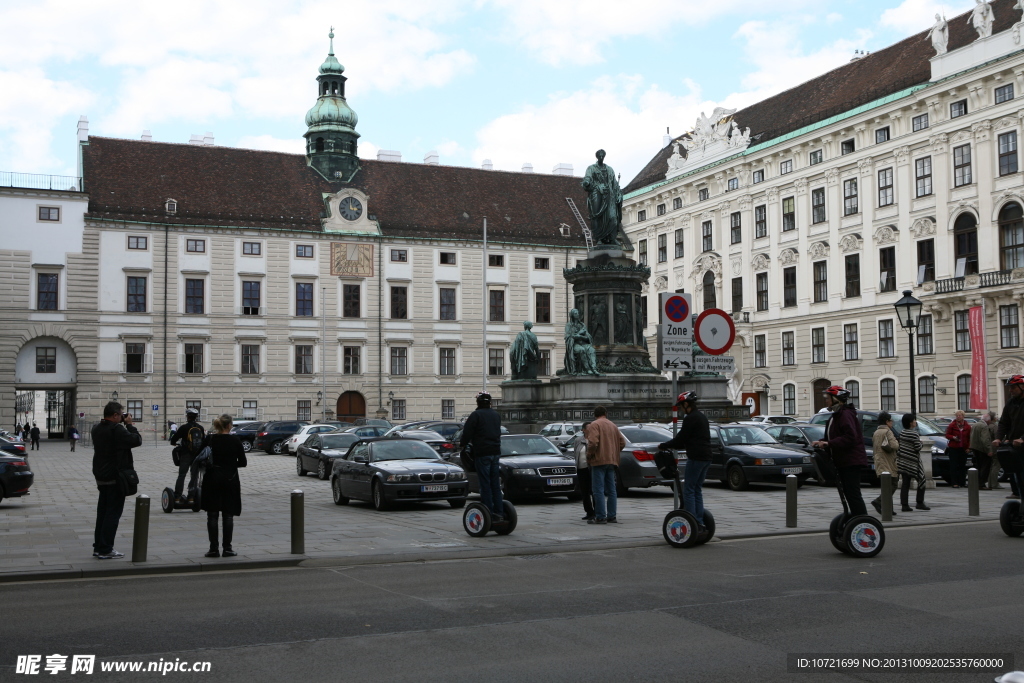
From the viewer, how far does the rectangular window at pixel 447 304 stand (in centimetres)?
7244

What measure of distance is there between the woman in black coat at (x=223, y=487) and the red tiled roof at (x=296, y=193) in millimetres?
56069

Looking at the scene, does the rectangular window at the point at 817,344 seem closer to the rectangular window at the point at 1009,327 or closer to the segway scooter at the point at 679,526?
the rectangular window at the point at 1009,327

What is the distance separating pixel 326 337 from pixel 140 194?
47.6ft

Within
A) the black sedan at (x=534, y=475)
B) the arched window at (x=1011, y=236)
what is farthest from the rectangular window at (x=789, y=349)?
the black sedan at (x=534, y=475)

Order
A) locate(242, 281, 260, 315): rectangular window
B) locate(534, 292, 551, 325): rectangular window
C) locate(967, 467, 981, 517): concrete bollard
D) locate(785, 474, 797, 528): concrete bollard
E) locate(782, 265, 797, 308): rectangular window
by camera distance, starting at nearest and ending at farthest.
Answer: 1. locate(785, 474, 797, 528): concrete bollard
2. locate(967, 467, 981, 517): concrete bollard
3. locate(782, 265, 797, 308): rectangular window
4. locate(242, 281, 260, 315): rectangular window
5. locate(534, 292, 551, 325): rectangular window

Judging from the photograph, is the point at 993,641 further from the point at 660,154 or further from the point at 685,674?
the point at 660,154

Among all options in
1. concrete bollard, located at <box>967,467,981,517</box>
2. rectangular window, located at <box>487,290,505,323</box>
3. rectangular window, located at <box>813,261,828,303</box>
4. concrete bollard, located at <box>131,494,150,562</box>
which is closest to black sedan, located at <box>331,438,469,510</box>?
concrete bollard, located at <box>131,494,150,562</box>

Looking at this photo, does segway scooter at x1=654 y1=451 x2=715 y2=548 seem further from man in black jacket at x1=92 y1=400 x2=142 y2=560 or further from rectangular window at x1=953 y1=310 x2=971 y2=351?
rectangular window at x1=953 y1=310 x2=971 y2=351

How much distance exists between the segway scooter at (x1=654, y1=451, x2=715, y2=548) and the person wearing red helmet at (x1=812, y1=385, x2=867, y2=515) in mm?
1841

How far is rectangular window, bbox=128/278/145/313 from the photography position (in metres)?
65.1

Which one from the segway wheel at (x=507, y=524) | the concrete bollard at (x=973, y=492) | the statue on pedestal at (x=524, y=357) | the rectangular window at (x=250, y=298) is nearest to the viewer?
the segway wheel at (x=507, y=524)

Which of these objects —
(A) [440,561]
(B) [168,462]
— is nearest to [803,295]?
(B) [168,462]

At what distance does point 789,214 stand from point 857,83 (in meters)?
8.26

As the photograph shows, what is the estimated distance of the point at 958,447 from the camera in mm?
24344
